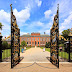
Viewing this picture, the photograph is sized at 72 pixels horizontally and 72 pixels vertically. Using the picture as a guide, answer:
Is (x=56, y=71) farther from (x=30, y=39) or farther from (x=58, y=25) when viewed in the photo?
(x=30, y=39)

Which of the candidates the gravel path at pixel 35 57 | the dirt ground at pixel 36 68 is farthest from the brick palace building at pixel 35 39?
the dirt ground at pixel 36 68

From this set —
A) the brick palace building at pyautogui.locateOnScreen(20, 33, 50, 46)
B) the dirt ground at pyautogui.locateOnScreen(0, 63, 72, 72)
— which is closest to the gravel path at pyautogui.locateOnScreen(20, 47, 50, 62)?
the dirt ground at pyautogui.locateOnScreen(0, 63, 72, 72)

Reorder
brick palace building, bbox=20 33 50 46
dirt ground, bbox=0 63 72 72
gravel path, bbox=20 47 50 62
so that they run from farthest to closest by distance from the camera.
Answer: brick palace building, bbox=20 33 50 46
gravel path, bbox=20 47 50 62
dirt ground, bbox=0 63 72 72

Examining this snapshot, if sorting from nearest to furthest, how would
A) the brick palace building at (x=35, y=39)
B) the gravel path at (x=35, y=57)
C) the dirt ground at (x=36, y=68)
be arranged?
1. the dirt ground at (x=36, y=68)
2. the gravel path at (x=35, y=57)
3. the brick palace building at (x=35, y=39)

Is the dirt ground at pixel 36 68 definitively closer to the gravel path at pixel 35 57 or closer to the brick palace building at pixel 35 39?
the gravel path at pixel 35 57

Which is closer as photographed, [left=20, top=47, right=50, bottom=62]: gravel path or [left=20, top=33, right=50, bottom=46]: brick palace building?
[left=20, top=47, right=50, bottom=62]: gravel path

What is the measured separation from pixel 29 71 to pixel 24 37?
163 ft

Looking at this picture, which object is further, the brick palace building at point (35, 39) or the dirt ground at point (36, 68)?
the brick palace building at point (35, 39)

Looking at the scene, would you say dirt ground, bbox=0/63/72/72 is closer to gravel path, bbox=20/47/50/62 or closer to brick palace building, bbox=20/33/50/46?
gravel path, bbox=20/47/50/62

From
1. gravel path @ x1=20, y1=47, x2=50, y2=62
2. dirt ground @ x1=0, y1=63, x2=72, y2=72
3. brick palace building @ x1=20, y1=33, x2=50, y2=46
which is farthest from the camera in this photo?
brick palace building @ x1=20, y1=33, x2=50, y2=46

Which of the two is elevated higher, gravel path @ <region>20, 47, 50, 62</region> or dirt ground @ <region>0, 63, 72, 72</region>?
dirt ground @ <region>0, 63, 72, 72</region>

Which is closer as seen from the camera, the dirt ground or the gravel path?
the dirt ground

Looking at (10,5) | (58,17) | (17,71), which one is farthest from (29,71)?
(10,5)

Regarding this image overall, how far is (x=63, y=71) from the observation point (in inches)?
152
